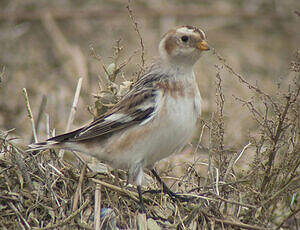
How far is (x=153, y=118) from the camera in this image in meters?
3.72

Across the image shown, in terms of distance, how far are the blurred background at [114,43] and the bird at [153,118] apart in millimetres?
2217

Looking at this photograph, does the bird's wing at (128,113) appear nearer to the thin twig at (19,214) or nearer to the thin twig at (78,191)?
the thin twig at (78,191)

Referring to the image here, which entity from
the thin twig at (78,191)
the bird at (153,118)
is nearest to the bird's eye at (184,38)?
the bird at (153,118)

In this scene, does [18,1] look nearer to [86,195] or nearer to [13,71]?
[13,71]

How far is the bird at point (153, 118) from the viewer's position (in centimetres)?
Answer: 370

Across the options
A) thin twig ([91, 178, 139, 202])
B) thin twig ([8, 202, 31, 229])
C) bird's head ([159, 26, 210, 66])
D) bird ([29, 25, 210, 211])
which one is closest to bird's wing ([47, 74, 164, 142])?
bird ([29, 25, 210, 211])

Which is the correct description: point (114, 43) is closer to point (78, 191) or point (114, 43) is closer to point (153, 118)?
point (153, 118)

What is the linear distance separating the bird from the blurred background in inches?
87.3

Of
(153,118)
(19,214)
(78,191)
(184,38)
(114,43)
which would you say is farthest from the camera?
(114,43)

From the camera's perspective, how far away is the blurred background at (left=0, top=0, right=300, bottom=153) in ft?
21.5

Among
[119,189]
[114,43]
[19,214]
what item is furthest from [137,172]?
[114,43]

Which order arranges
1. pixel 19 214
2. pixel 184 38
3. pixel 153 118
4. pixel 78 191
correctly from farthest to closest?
1. pixel 184 38
2. pixel 153 118
3. pixel 78 191
4. pixel 19 214

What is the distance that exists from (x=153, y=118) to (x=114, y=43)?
3778mm

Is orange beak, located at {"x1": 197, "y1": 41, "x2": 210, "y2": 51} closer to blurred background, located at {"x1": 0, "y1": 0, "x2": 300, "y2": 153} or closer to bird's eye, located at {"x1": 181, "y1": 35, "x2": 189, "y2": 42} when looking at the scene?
bird's eye, located at {"x1": 181, "y1": 35, "x2": 189, "y2": 42}
